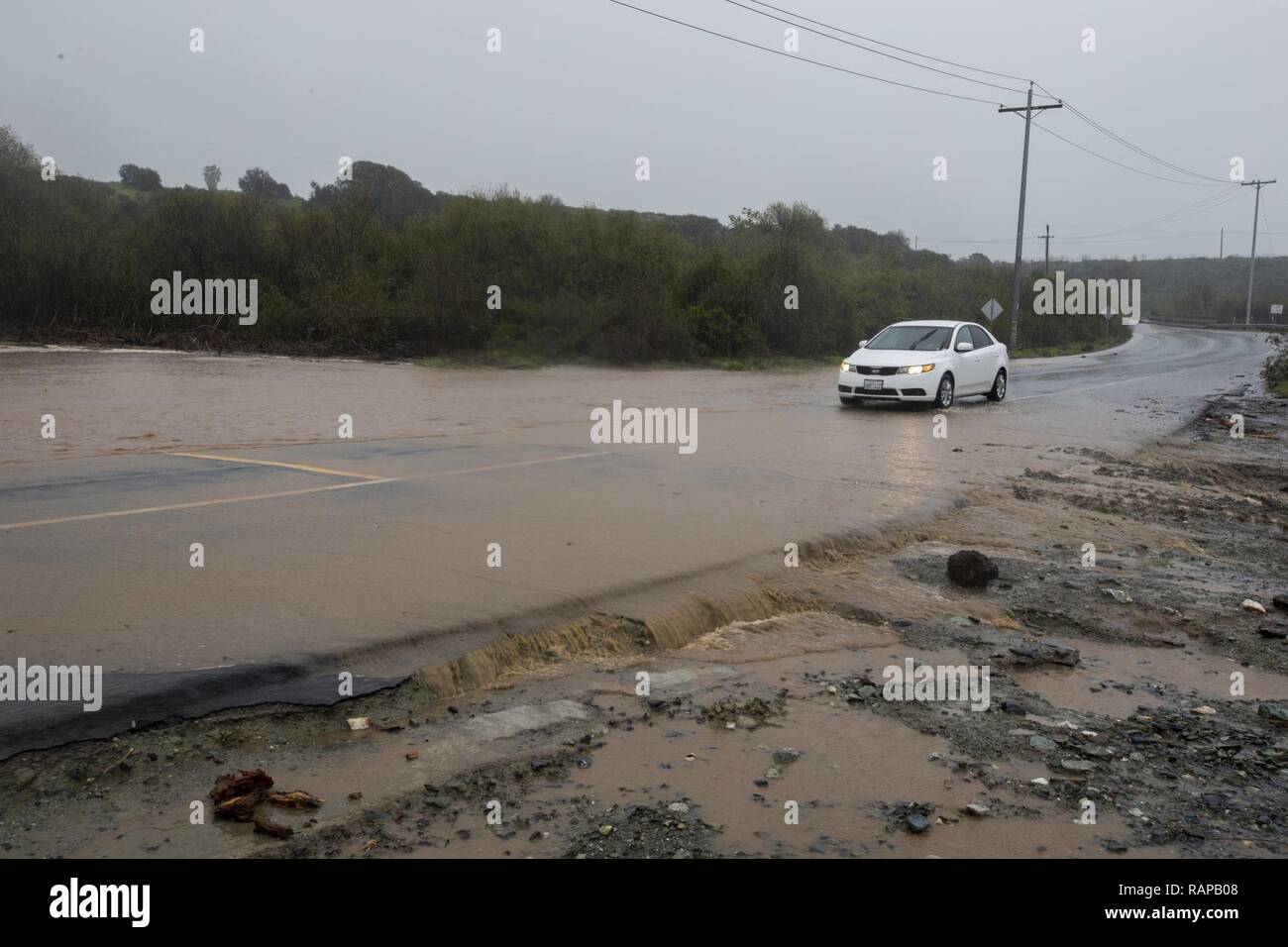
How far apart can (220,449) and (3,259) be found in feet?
90.1

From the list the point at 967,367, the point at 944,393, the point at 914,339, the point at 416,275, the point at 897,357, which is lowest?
the point at 944,393

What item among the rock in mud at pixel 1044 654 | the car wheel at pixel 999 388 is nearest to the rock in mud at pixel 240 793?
the rock in mud at pixel 1044 654

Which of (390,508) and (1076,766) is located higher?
(390,508)

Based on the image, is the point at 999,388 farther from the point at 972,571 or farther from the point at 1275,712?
the point at 1275,712

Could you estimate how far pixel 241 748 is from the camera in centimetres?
430

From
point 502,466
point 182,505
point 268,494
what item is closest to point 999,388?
point 502,466

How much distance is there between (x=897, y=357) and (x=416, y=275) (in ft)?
62.8

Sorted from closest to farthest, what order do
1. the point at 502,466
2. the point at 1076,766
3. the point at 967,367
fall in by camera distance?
the point at 1076,766, the point at 502,466, the point at 967,367

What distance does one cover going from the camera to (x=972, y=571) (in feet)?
24.1

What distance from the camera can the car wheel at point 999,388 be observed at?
73.3 ft

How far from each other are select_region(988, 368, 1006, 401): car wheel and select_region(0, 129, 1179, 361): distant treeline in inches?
514

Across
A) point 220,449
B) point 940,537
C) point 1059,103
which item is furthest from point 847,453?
point 1059,103

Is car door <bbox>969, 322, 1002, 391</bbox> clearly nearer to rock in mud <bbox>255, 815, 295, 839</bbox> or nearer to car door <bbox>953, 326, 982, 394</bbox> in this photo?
car door <bbox>953, 326, 982, 394</bbox>

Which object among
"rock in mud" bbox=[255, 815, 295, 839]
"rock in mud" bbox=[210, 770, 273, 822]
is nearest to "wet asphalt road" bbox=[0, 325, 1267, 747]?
"rock in mud" bbox=[210, 770, 273, 822]
